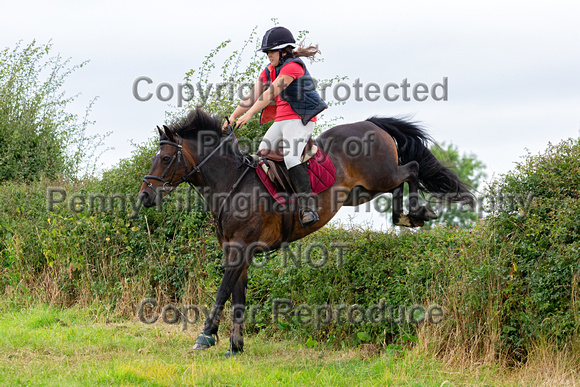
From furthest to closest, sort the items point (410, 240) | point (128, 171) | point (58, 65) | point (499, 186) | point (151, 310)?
point (58, 65), point (128, 171), point (151, 310), point (410, 240), point (499, 186)

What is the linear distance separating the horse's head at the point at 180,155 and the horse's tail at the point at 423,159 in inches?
89.6

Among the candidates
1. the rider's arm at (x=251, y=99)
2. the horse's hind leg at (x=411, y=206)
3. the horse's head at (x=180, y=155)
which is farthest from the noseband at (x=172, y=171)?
the horse's hind leg at (x=411, y=206)

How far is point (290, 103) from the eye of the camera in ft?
23.3

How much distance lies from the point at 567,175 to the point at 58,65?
14.6 m

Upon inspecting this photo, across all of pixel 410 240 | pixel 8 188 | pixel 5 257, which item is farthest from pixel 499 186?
pixel 8 188

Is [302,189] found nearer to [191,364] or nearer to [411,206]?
[411,206]

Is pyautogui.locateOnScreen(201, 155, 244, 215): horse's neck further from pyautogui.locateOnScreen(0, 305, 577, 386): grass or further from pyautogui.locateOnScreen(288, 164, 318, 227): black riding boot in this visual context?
pyautogui.locateOnScreen(0, 305, 577, 386): grass

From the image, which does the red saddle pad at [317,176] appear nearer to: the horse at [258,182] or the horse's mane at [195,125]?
the horse at [258,182]

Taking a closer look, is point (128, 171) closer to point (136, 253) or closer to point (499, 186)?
point (136, 253)

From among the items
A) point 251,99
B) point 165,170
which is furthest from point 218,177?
point 251,99

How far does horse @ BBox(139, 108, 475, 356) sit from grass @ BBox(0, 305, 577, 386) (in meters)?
0.54

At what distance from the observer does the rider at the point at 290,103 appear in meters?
6.85

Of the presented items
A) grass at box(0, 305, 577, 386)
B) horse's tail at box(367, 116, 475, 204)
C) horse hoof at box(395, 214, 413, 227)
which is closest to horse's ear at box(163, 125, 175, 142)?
grass at box(0, 305, 577, 386)

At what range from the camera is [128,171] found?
10.9 meters
